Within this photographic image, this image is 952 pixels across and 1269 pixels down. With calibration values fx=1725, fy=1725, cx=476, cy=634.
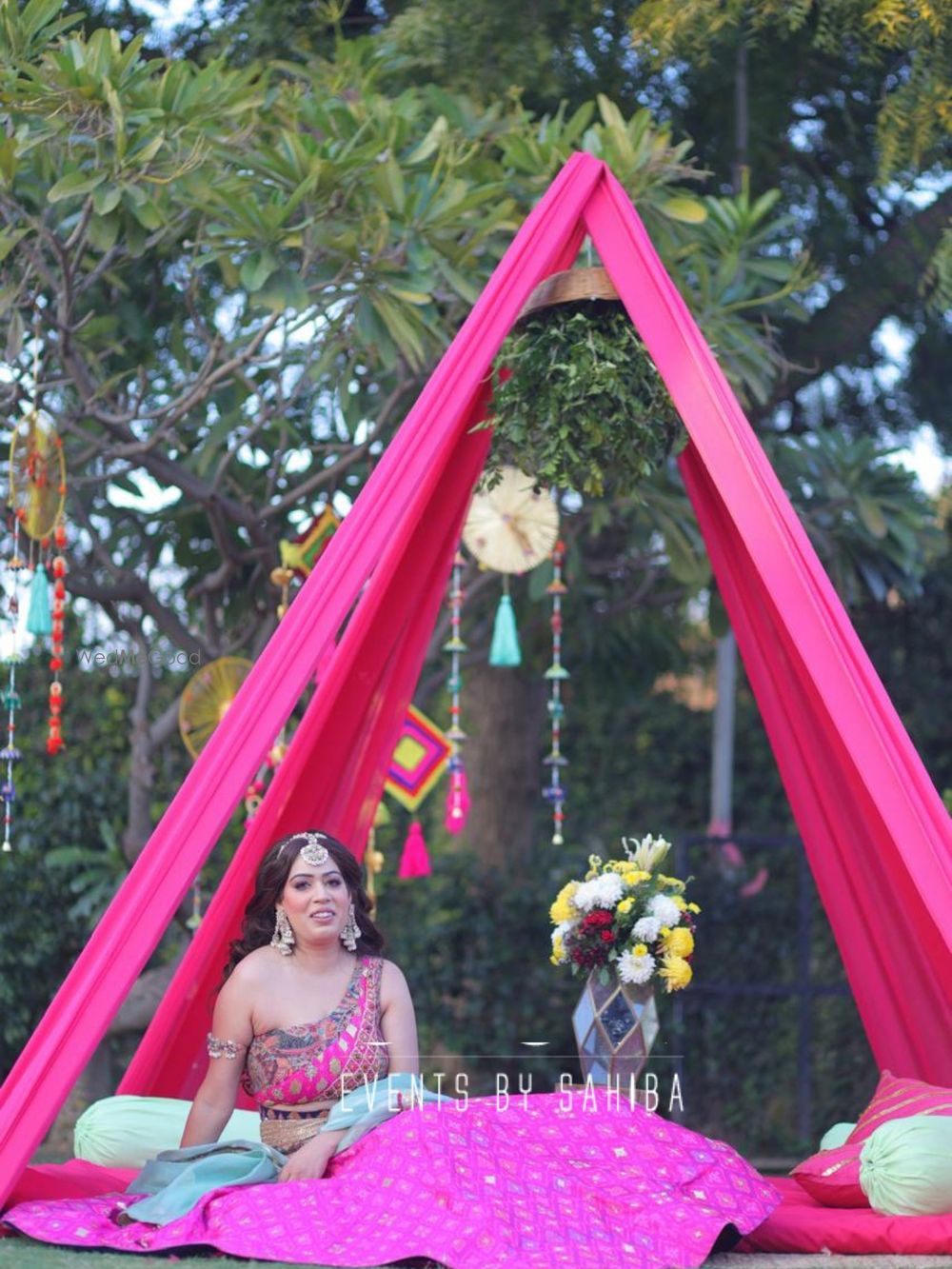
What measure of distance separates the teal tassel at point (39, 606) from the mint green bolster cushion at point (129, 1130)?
1.55 metres

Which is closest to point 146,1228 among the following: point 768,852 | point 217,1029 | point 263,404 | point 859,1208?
point 217,1029

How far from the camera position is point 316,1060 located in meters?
3.58

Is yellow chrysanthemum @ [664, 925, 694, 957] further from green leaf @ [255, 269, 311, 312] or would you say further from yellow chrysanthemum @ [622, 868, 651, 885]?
green leaf @ [255, 269, 311, 312]

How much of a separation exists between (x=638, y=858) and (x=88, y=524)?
2465 millimetres

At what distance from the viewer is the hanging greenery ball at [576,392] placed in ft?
13.2

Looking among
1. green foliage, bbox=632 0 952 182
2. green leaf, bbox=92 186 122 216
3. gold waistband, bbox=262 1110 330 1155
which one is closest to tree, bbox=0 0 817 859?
green leaf, bbox=92 186 122 216

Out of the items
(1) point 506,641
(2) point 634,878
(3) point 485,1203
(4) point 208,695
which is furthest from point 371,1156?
(4) point 208,695

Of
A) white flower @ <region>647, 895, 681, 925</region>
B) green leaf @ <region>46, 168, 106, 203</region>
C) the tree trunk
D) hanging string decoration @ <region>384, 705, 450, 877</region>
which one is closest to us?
white flower @ <region>647, 895, 681, 925</region>

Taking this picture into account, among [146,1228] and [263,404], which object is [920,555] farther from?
[146,1228]

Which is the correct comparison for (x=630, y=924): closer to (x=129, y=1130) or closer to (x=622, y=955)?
(x=622, y=955)

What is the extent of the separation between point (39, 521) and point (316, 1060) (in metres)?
2.32

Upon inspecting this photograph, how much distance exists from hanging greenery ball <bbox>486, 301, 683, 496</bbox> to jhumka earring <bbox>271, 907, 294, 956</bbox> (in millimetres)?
1222

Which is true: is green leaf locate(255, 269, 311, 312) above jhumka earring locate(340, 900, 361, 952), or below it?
above

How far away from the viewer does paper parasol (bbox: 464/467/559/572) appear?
5.55 meters
